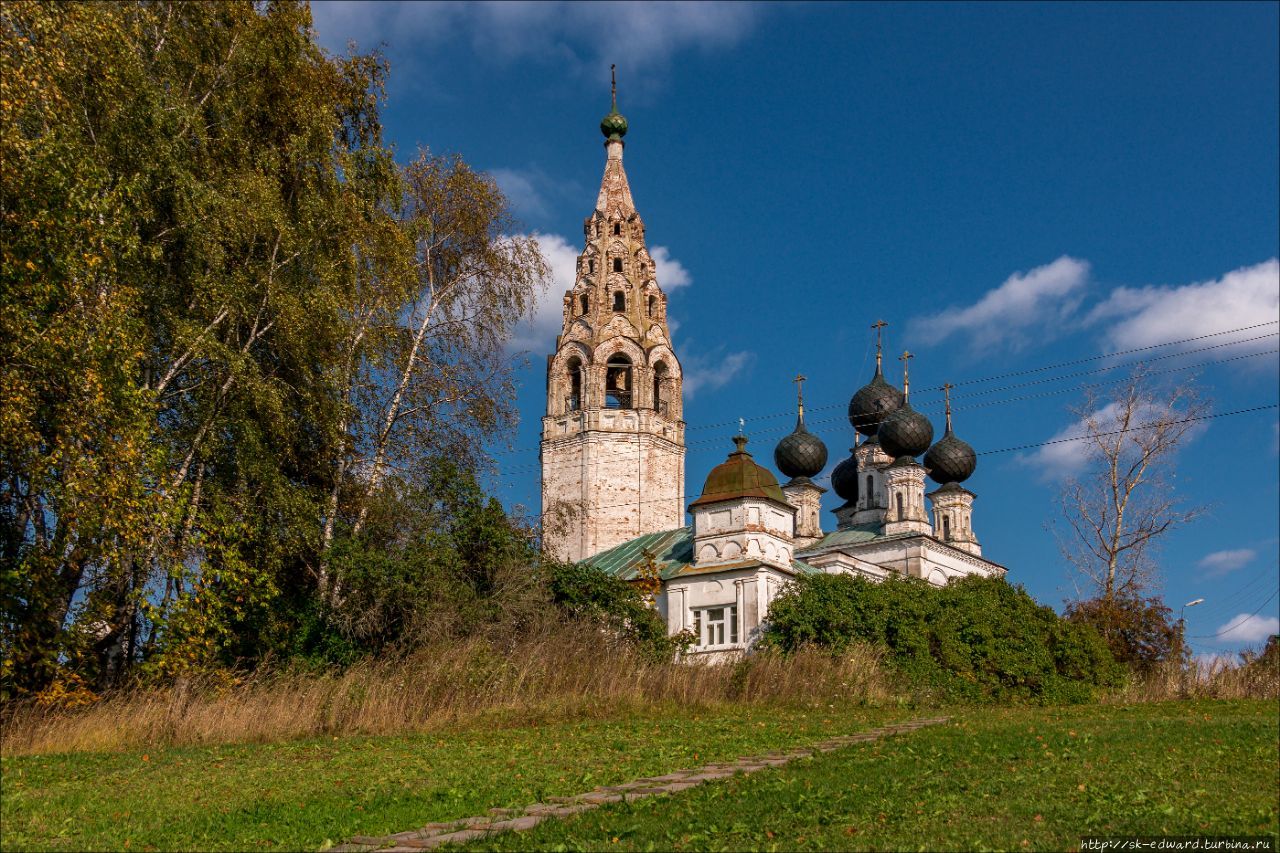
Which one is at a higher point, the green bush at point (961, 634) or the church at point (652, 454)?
the church at point (652, 454)

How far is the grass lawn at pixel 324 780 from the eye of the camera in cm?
754

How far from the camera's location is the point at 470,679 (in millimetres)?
15078

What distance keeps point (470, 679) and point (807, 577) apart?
1257cm

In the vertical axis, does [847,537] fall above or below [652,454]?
below

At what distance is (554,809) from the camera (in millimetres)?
7789

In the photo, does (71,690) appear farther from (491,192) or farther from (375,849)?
(491,192)

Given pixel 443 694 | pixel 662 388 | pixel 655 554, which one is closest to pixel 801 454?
pixel 662 388

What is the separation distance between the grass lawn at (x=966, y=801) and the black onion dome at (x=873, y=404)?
38372 mm

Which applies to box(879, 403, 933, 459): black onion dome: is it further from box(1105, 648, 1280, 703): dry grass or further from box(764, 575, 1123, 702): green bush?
box(1105, 648, 1280, 703): dry grass

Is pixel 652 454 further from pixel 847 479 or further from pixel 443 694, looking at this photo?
pixel 443 694

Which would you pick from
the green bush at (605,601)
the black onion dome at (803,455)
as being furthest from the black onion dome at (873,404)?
the green bush at (605,601)

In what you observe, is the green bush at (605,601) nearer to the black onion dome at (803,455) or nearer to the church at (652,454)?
the church at (652,454)

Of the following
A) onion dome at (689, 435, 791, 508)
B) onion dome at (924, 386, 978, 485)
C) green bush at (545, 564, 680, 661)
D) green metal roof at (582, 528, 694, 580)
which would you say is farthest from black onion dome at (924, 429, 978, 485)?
green bush at (545, 564, 680, 661)

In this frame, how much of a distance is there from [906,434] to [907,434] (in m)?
0.04
